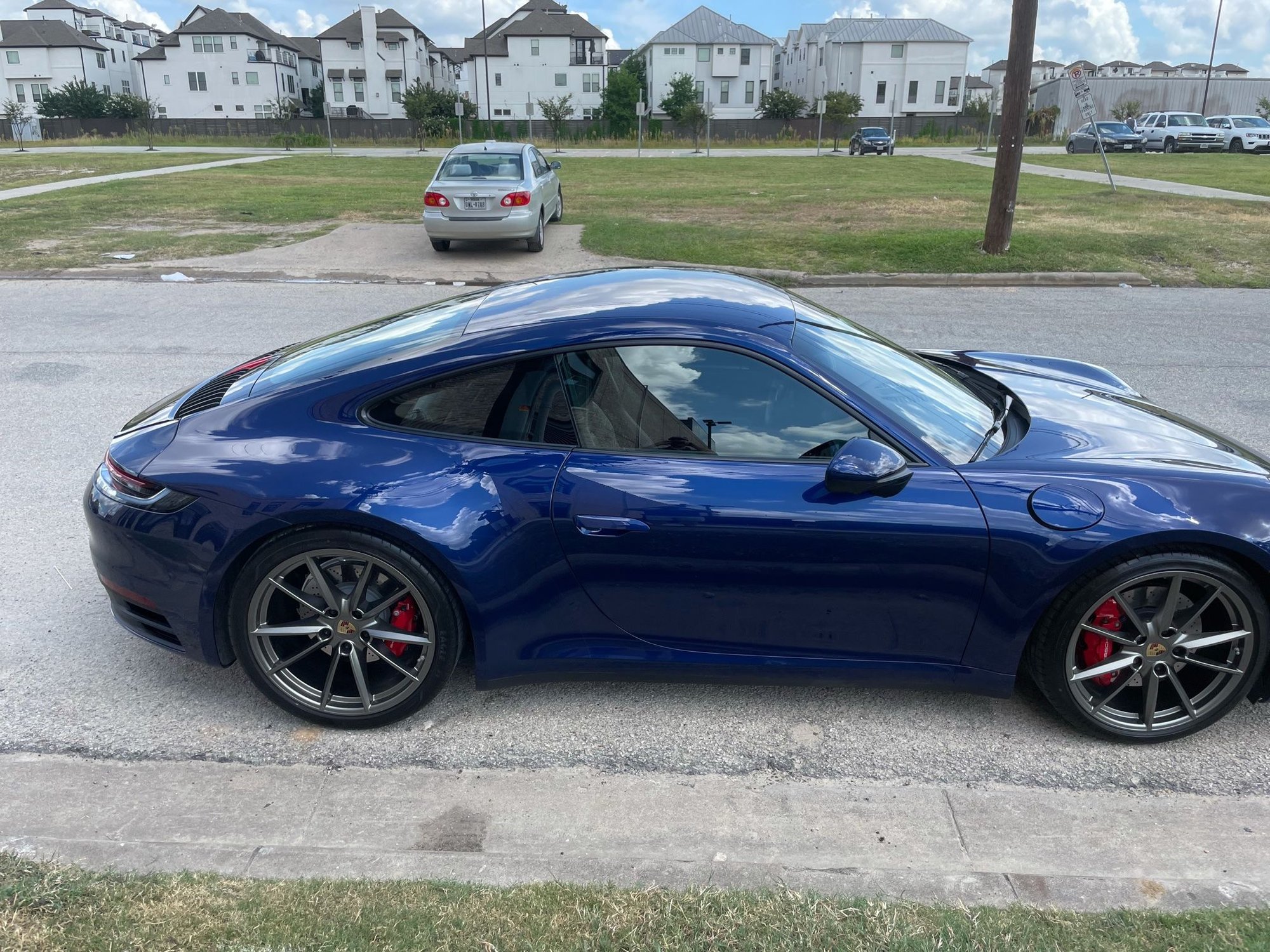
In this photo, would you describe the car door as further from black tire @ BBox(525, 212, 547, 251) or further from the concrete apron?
black tire @ BBox(525, 212, 547, 251)

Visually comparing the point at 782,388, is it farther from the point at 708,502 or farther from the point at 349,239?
the point at 349,239

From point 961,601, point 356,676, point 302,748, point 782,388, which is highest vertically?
point 782,388

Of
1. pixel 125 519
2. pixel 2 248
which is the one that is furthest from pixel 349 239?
pixel 125 519

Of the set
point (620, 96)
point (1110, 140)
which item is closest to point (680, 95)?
point (620, 96)

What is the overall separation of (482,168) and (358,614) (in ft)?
41.5

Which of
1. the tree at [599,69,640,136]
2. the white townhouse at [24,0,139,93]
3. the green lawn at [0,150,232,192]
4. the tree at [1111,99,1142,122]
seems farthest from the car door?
the white townhouse at [24,0,139,93]

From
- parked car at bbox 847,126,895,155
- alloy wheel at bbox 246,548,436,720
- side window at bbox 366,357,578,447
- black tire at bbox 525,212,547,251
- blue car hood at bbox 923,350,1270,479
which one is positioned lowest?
alloy wheel at bbox 246,548,436,720

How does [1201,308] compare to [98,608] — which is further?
[1201,308]

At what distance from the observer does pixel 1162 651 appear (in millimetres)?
3068

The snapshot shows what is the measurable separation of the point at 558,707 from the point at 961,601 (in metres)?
1.44

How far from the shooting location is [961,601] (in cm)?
301

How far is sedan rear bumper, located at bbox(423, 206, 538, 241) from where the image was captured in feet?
46.0

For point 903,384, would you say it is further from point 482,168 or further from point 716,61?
point 716,61

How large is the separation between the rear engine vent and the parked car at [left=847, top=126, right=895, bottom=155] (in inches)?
1828
